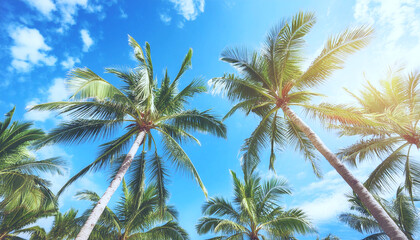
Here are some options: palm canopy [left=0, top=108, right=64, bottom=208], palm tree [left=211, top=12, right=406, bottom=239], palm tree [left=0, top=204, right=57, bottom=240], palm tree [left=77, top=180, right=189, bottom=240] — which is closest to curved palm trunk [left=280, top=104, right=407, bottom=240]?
palm tree [left=211, top=12, right=406, bottom=239]

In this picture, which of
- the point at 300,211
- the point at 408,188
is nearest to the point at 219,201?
the point at 300,211

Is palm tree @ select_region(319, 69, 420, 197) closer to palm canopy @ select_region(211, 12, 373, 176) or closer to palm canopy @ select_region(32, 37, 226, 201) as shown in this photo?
palm canopy @ select_region(211, 12, 373, 176)

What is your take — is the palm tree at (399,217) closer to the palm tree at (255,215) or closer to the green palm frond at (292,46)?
the palm tree at (255,215)

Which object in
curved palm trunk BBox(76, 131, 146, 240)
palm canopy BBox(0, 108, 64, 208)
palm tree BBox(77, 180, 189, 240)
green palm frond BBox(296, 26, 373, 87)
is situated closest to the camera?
curved palm trunk BBox(76, 131, 146, 240)

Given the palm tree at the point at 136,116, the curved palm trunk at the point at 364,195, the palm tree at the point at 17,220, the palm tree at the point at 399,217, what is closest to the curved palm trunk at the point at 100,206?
the palm tree at the point at 136,116

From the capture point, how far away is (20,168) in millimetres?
8266

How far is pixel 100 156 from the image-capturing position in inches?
315

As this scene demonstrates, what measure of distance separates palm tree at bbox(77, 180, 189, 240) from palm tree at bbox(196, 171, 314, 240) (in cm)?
159

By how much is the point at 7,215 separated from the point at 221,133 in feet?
41.6

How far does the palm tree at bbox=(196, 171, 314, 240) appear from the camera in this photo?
9.09 m

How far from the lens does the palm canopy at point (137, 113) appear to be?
Result: 701 centimetres

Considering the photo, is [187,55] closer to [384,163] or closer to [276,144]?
[276,144]

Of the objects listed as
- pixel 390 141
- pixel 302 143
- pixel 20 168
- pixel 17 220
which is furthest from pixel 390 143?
pixel 17 220

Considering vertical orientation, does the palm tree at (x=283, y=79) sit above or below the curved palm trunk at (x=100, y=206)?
above
